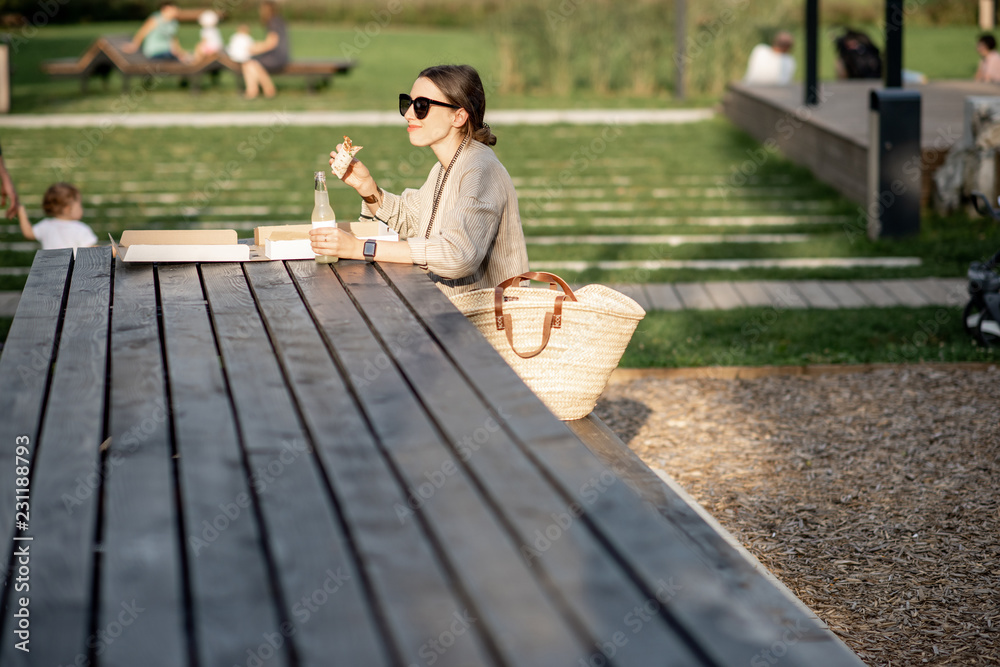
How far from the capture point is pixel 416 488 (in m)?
1.82

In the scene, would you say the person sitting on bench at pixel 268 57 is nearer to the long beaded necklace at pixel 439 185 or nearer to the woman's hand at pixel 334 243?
the long beaded necklace at pixel 439 185

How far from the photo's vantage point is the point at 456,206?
11.2ft

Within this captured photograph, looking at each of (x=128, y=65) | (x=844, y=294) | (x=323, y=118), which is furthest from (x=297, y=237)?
(x=128, y=65)

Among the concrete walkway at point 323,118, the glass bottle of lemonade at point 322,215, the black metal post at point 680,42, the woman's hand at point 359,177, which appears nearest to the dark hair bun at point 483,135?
the woman's hand at point 359,177

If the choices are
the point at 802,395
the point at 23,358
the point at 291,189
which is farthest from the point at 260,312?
the point at 291,189

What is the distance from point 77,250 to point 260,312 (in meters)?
1.45

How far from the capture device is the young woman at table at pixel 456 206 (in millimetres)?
3377

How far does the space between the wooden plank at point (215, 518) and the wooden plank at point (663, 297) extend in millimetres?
4207

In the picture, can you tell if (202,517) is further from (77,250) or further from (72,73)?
(72,73)

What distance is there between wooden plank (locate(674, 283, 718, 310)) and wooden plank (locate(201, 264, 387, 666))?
14.2ft

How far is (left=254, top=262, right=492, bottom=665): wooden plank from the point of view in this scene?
1.44 metres

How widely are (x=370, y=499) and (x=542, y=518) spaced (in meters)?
0.29

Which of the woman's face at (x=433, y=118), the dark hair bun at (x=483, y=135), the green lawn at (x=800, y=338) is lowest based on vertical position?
the green lawn at (x=800, y=338)

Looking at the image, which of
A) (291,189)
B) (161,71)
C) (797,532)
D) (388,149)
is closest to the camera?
(797,532)
